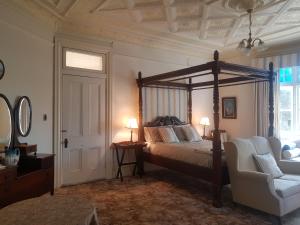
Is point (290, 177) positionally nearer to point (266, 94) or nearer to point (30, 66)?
point (266, 94)

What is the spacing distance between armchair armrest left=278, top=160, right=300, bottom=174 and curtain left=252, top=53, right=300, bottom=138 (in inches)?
68.9

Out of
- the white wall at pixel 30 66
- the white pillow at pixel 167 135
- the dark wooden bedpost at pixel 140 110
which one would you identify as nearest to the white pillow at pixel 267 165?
the white pillow at pixel 167 135

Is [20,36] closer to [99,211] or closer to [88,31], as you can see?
[88,31]

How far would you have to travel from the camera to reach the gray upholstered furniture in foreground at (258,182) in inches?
117

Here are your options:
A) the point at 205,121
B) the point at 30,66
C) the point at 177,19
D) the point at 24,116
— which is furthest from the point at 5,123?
the point at 205,121

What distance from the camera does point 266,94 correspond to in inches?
221

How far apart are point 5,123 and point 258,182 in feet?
11.3

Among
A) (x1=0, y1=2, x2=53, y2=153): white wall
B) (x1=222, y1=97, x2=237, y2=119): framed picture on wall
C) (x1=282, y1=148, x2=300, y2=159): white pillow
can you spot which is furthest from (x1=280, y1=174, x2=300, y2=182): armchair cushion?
(x1=0, y1=2, x2=53, y2=153): white wall

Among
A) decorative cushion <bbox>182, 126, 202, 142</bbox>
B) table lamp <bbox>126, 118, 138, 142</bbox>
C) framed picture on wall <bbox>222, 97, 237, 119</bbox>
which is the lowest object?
decorative cushion <bbox>182, 126, 202, 142</bbox>

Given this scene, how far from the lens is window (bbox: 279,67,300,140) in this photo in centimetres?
539

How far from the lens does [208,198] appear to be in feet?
12.5

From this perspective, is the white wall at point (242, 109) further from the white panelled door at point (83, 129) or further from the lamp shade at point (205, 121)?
the white panelled door at point (83, 129)

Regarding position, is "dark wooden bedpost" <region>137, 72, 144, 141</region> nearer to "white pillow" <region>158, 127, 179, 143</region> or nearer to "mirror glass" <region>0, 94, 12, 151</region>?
"white pillow" <region>158, 127, 179, 143</region>

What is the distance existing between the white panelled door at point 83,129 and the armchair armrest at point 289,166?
3.26 m
